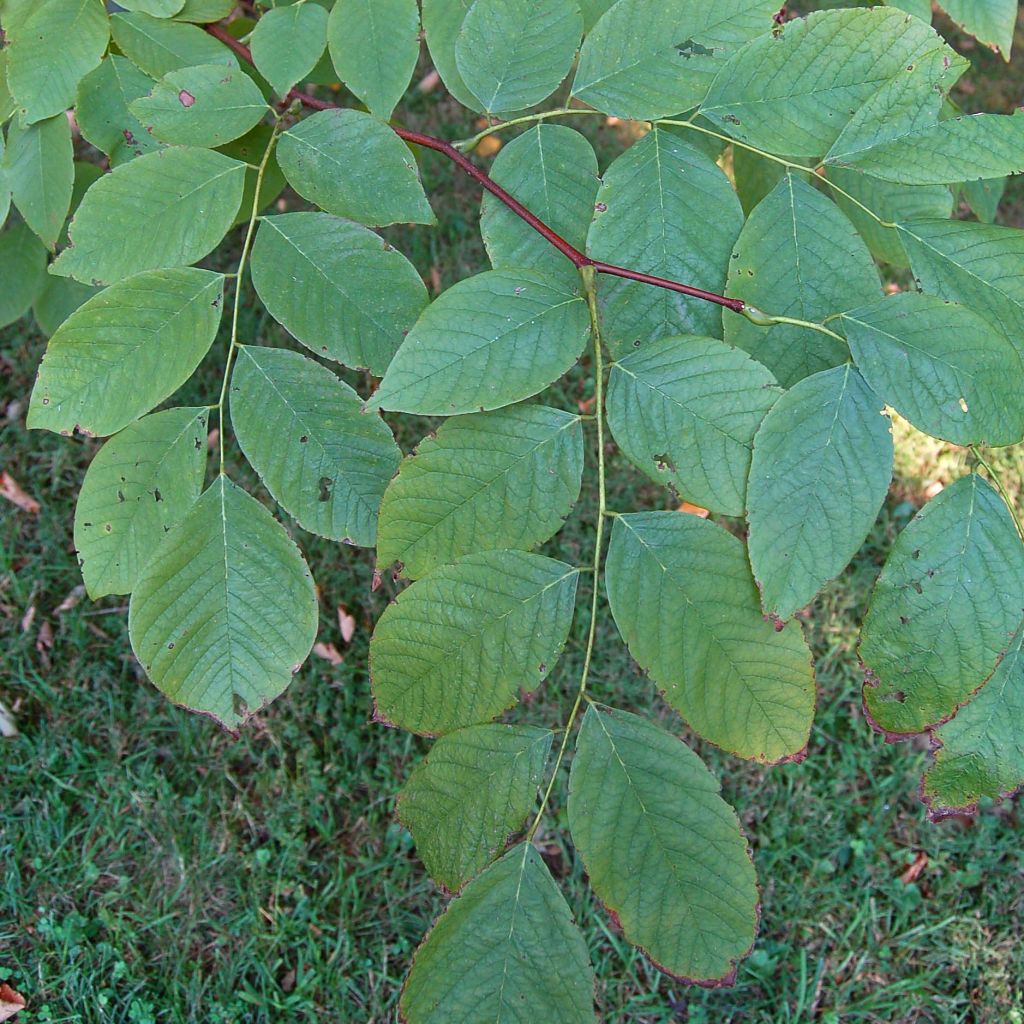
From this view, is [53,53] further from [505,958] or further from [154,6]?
[505,958]

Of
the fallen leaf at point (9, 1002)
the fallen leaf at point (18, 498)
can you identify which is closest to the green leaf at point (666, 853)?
the fallen leaf at point (9, 1002)

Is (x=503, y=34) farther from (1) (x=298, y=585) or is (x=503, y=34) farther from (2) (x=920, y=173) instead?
(1) (x=298, y=585)

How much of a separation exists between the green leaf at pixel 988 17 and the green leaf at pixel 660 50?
39cm

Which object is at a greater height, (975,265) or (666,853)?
(975,265)

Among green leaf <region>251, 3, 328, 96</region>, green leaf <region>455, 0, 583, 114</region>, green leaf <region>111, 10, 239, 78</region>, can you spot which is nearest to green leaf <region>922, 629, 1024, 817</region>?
green leaf <region>455, 0, 583, 114</region>

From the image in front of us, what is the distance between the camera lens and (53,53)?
1234mm

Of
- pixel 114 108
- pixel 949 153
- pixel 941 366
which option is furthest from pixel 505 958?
pixel 114 108

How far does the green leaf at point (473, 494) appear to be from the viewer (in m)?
0.97

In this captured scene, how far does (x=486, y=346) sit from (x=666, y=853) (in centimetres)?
53

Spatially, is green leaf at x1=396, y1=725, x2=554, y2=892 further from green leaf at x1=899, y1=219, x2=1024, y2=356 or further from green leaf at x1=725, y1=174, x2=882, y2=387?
green leaf at x1=899, y1=219, x2=1024, y2=356

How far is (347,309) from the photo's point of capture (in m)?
1.08

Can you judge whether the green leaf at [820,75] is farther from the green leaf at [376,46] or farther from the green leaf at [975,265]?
the green leaf at [376,46]

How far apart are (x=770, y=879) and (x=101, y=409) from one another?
5.90ft

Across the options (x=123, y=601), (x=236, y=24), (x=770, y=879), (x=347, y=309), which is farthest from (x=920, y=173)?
(x=123, y=601)
